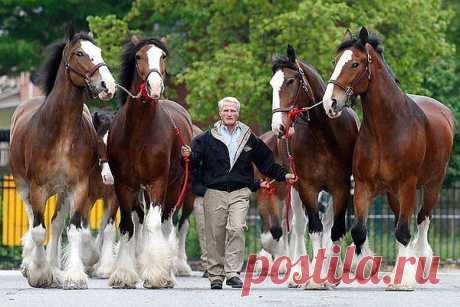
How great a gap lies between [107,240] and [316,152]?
16.6 ft

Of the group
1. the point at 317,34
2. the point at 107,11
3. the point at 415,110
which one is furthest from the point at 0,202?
the point at 107,11

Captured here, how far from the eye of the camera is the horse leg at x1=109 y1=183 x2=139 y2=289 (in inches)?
719

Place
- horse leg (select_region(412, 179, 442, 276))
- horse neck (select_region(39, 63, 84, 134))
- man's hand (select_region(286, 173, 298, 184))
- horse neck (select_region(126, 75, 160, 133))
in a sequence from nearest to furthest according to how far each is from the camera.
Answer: man's hand (select_region(286, 173, 298, 184))
horse neck (select_region(39, 63, 84, 134))
horse neck (select_region(126, 75, 160, 133))
horse leg (select_region(412, 179, 442, 276))

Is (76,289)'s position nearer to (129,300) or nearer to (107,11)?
(129,300)

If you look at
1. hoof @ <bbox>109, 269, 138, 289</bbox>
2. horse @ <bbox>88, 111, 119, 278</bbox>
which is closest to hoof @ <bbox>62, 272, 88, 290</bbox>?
hoof @ <bbox>109, 269, 138, 289</bbox>

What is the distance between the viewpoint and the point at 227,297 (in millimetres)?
16125

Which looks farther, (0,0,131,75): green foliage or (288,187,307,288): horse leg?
(0,0,131,75): green foliage

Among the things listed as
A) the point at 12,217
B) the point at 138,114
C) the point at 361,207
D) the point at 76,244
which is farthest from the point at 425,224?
the point at 12,217

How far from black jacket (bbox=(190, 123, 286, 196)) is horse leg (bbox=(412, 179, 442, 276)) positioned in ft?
8.87

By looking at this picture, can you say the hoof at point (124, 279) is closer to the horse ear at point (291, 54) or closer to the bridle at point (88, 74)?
the bridle at point (88, 74)

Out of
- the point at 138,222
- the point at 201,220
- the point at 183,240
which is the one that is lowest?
the point at 183,240

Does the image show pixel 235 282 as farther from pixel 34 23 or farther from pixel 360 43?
pixel 34 23

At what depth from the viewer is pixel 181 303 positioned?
1534cm

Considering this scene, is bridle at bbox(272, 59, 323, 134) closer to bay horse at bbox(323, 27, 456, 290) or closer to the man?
bay horse at bbox(323, 27, 456, 290)
